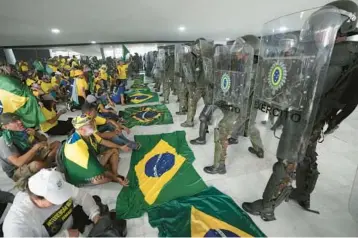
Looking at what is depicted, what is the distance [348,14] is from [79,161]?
232cm

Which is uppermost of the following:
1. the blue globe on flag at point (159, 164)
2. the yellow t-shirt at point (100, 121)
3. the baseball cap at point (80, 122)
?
the baseball cap at point (80, 122)

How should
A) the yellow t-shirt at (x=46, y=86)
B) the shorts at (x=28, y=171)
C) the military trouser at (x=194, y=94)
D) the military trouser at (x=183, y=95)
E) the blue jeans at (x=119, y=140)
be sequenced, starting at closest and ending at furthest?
the shorts at (x=28, y=171) < the blue jeans at (x=119, y=140) < the military trouser at (x=194, y=94) < the military trouser at (x=183, y=95) < the yellow t-shirt at (x=46, y=86)

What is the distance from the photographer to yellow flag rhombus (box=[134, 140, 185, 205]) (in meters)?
2.00

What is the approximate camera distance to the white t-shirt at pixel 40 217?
3.35 feet

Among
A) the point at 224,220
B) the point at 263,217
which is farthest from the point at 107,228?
the point at 263,217

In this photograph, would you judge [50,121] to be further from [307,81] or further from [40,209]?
[307,81]

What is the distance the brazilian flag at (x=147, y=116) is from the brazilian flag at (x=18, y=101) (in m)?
1.57

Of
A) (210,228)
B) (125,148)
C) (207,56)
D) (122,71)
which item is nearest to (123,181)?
(125,148)

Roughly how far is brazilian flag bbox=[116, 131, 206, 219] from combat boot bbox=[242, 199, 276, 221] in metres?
0.51

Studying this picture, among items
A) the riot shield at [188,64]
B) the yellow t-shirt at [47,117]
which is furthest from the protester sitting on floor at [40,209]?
the riot shield at [188,64]

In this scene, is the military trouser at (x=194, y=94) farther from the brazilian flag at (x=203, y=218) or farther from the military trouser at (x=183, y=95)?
the brazilian flag at (x=203, y=218)

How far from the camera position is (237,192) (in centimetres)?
195

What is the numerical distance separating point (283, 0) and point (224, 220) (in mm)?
4374

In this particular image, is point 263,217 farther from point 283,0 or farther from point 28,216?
point 283,0
